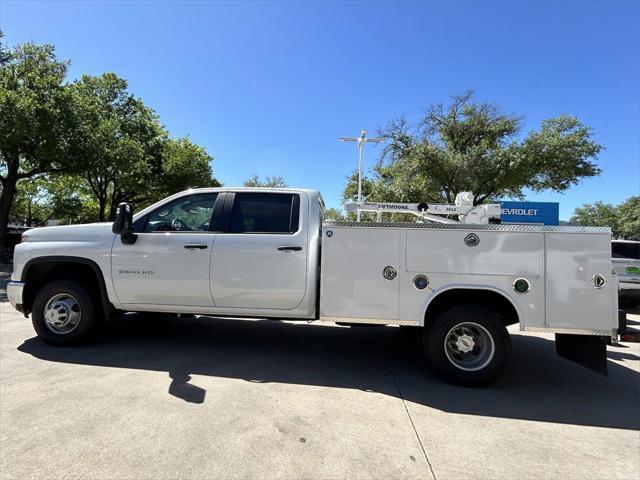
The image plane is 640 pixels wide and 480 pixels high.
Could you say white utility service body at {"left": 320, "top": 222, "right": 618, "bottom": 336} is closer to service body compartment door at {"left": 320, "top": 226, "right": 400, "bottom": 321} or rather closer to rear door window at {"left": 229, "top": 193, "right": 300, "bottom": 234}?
service body compartment door at {"left": 320, "top": 226, "right": 400, "bottom": 321}

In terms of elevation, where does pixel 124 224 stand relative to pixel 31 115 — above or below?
below

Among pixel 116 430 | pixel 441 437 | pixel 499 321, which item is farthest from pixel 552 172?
pixel 116 430

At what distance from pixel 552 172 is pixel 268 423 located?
21.4 meters

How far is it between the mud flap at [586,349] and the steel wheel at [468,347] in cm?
94

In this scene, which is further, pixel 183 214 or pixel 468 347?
pixel 183 214

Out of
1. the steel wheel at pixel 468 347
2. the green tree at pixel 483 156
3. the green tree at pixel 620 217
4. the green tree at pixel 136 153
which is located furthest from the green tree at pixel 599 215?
the steel wheel at pixel 468 347

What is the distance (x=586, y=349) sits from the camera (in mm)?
4453

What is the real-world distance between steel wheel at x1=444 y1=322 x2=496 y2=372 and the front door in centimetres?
288

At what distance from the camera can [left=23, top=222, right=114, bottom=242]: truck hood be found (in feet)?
17.3

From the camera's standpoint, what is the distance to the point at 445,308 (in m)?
4.57

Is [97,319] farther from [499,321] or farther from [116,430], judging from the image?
[499,321]

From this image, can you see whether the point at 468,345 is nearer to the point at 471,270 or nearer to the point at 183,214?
the point at 471,270

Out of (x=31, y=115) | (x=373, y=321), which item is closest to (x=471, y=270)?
(x=373, y=321)

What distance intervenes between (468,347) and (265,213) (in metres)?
2.82
